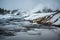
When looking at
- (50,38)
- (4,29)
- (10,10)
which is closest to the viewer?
(50,38)

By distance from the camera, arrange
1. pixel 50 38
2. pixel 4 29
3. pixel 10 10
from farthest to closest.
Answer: pixel 10 10 < pixel 4 29 < pixel 50 38

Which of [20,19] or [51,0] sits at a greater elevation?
[51,0]

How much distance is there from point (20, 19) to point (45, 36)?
52cm

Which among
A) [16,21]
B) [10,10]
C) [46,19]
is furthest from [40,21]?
[10,10]

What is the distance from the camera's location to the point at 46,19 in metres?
1.85

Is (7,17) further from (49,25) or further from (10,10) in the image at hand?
(49,25)

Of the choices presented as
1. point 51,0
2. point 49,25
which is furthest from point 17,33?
point 51,0

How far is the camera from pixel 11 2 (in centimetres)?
186

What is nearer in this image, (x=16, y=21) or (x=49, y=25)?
(x=49, y=25)

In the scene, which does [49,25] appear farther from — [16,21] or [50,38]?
[16,21]

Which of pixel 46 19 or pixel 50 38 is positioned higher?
pixel 46 19

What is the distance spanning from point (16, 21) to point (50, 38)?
2.09 feet

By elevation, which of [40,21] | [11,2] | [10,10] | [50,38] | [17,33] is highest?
[11,2]

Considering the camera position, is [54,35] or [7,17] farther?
[7,17]
